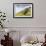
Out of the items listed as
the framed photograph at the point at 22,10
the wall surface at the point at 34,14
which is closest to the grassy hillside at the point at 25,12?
the framed photograph at the point at 22,10

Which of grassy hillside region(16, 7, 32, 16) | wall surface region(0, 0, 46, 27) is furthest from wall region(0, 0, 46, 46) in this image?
grassy hillside region(16, 7, 32, 16)

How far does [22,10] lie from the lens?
480cm

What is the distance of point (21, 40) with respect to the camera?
446cm

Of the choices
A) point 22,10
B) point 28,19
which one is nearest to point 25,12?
point 22,10

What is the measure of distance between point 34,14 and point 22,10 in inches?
16.6

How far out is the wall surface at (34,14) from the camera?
4.78 meters

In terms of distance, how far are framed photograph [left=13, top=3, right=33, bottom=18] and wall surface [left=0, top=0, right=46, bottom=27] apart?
3.9 inches

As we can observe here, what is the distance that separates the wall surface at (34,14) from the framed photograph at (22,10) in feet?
0.33

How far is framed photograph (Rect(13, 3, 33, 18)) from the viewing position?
4773 millimetres

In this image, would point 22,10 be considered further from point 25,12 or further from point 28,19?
point 28,19

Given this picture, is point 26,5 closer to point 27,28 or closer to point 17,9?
point 17,9

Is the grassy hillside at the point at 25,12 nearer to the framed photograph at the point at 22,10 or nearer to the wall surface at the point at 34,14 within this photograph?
the framed photograph at the point at 22,10

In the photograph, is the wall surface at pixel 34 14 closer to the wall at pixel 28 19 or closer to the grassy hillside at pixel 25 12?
the wall at pixel 28 19

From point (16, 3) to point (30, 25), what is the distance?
865 millimetres
